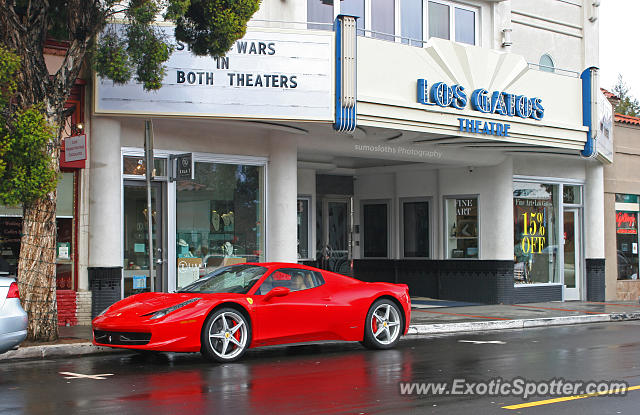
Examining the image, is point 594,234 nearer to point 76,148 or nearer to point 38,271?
point 76,148

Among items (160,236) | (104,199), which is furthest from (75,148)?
(160,236)

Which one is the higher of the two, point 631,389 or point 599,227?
point 599,227

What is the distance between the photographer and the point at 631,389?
802 centimetres

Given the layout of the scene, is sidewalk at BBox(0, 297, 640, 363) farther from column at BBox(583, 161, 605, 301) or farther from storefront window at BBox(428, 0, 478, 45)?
storefront window at BBox(428, 0, 478, 45)

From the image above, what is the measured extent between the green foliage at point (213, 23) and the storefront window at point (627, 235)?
15455mm

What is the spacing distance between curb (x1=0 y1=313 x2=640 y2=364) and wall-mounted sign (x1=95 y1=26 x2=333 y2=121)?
4432mm

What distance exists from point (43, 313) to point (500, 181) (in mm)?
12637

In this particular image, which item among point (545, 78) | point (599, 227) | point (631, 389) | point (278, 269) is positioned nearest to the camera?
point (631, 389)

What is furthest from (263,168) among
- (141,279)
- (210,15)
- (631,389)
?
(631,389)

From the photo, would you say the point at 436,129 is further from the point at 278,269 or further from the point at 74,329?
the point at 74,329

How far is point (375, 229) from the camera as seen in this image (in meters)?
22.7

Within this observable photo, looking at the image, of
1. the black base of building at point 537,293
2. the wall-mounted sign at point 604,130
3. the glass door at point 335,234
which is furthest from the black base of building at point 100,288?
the wall-mounted sign at point 604,130

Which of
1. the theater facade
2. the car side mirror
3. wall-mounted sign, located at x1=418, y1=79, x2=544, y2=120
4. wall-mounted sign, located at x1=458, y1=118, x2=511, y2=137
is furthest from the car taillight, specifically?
wall-mounted sign, located at x1=458, y1=118, x2=511, y2=137

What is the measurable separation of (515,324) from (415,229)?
6434mm
